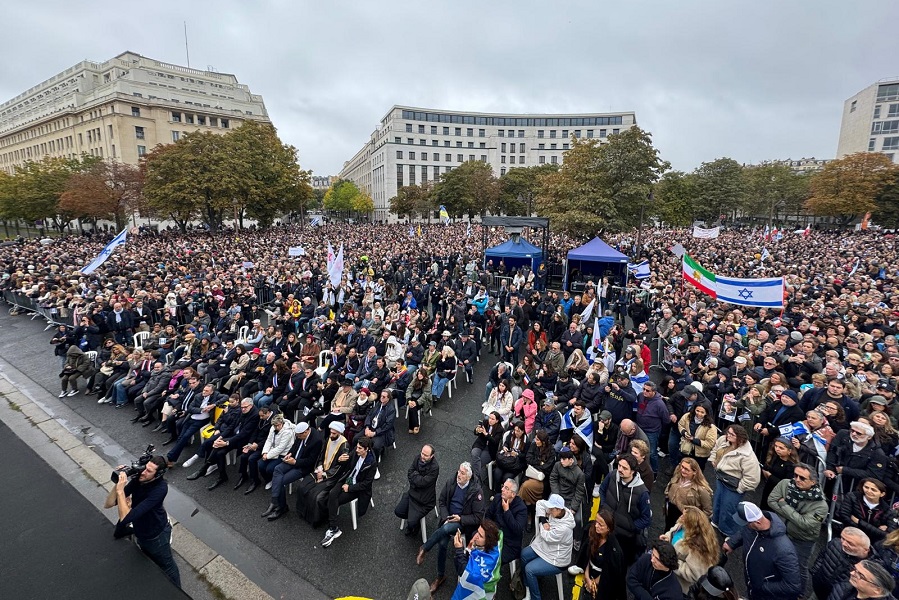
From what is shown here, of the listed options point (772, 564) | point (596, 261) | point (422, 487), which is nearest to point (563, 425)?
point (422, 487)

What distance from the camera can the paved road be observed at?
4238mm

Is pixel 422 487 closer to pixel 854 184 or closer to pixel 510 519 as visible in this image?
pixel 510 519

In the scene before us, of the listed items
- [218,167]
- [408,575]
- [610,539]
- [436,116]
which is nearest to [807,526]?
[610,539]

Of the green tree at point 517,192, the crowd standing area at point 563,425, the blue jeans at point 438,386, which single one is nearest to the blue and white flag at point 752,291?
the crowd standing area at point 563,425

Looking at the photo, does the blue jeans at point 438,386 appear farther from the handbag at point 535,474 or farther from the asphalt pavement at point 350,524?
the handbag at point 535,474

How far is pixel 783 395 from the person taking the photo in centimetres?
630

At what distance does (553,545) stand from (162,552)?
4538 mm

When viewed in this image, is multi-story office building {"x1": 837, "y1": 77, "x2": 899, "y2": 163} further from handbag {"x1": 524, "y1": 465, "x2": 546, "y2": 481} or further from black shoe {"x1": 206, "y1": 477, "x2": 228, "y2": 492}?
black shoe {"x1": 206, "y1": 477, "x2": 228, "y2": 492}

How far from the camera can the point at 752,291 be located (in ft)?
35.8

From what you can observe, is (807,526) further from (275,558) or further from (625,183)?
(625,183)

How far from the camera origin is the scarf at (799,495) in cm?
453

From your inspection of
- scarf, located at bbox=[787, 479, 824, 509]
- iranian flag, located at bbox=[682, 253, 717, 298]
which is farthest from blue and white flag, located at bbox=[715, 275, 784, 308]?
scarf, located at bbox=[787, 479, 824, 509]

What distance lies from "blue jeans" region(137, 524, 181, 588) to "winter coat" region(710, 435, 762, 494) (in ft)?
22.7

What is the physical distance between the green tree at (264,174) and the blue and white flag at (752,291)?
39101 millimetres
